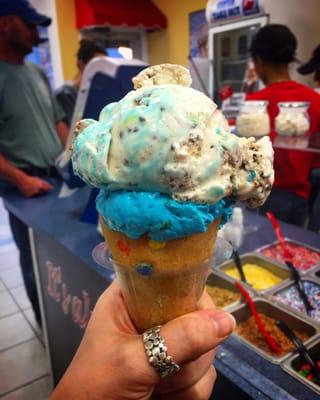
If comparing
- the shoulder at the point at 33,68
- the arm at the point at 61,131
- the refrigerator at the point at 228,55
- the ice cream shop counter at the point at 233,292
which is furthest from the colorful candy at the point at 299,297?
the refrigerator at the point at 228,55

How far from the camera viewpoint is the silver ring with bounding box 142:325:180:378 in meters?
0.73

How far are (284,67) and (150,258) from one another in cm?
226

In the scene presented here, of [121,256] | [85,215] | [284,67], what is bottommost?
[85,215]

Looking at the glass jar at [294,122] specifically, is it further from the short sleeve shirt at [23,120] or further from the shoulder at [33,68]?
the shoulder at [33,68]

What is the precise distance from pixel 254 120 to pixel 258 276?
3.02ft

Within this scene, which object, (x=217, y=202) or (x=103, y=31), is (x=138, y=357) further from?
(x=103, y=31)

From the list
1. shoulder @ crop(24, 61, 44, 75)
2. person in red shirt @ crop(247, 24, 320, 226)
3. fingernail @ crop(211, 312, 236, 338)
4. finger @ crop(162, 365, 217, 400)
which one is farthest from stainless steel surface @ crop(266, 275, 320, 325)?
shoulder @ crop(24, 61, 44, 75)

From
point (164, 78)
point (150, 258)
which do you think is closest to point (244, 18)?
point (164, 78)

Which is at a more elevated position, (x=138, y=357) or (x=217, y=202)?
(x=217, y=202)

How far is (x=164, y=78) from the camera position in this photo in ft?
2.69

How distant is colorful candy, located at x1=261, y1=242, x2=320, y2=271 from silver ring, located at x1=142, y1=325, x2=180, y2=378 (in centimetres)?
108

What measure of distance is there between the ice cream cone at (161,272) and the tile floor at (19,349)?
2043mm

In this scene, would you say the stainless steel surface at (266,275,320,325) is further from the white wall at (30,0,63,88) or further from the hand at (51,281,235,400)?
the white wall at (30,0,63,88)

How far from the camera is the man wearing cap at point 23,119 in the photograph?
2645mm
